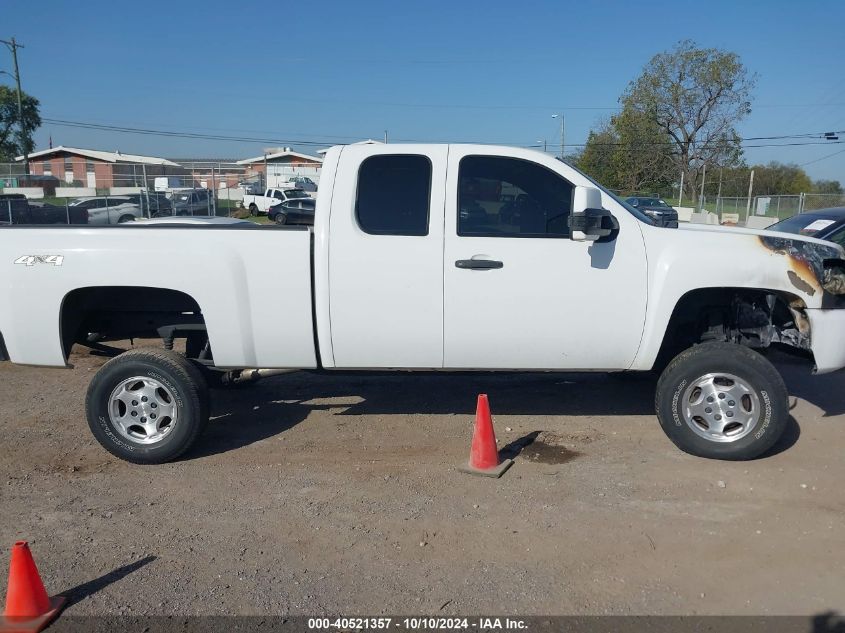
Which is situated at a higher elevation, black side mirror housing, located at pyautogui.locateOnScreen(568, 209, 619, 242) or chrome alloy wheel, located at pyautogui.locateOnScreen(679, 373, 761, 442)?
black side mirror housing, located at pyautogui.locateOnScreen(568, 209, 619, 242)

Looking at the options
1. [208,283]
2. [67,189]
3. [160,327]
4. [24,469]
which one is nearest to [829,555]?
[208,283]

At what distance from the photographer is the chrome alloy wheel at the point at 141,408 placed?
17.1 ft

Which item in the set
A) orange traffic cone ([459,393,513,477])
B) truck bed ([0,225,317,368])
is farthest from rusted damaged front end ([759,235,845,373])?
truck bed ([0,225,317,368])

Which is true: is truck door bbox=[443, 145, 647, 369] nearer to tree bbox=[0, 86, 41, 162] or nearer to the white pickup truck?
the white pickup truck

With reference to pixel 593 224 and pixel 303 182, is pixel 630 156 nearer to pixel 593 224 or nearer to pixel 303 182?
pixel 303 182

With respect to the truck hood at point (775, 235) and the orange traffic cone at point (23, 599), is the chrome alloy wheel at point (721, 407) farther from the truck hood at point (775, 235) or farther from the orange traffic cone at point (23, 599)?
the orange traffic cone at point (23, 599)

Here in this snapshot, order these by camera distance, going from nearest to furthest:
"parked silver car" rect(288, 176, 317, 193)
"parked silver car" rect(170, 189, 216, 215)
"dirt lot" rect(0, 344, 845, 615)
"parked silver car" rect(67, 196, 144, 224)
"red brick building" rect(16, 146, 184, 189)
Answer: "dirt lot" rect(0, 344, 845, 615), "parked silver car" rect(67, 196, 144, 224), "parked silver car" rect(170, 189, 216, 215), "red brick building" rect(16, 146, 184, 189), "parked silver car" rect(288, 176, 317, 193)

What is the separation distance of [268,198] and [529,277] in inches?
1431

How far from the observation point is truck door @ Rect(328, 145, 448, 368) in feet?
16.4

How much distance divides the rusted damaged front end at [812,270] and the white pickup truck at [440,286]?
12mm

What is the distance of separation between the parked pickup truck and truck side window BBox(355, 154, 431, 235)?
34536mm

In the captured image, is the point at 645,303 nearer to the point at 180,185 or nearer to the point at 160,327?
the point at 160,327

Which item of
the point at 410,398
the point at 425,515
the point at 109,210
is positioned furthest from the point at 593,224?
A: the point at 109,210

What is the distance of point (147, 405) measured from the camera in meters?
5.23
